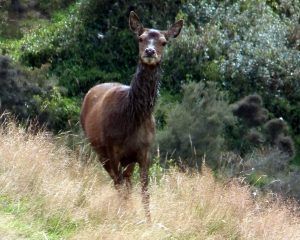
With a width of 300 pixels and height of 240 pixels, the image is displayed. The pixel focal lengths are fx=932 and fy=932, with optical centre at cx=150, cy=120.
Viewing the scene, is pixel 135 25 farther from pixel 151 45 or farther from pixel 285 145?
pixel 285 145

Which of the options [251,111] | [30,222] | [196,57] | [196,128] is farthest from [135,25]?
[196,57]

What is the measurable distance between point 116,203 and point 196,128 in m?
12.2

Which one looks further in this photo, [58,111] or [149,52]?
[58,111]

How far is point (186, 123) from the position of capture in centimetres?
2238

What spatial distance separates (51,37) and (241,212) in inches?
832

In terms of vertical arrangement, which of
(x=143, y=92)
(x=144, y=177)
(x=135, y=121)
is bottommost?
(x=144, y=177)

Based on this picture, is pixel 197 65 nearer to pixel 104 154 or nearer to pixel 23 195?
pixel 104 154

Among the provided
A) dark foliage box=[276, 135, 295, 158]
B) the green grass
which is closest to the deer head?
the green grass

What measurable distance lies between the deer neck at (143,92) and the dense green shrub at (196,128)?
23.8ft

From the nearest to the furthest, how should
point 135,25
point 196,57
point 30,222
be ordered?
1. point 30,222
2. point 135,25
3. point 196,57

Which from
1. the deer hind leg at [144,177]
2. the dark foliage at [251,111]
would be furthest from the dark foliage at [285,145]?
the deer hind leg at [144,177]

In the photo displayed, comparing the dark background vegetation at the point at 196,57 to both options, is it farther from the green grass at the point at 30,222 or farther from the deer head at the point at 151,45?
the green grass at the point at 30,222

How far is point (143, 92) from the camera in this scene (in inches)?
481

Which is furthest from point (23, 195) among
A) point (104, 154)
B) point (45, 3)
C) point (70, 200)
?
point (45, 3)
